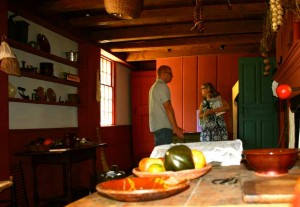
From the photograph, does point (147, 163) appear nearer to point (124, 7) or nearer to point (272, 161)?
point (272, 161)

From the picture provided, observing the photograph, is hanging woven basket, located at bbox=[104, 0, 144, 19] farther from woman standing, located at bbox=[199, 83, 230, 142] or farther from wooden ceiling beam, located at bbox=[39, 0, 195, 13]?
woman standing, located at bbox=[199, 83, 230, 142]

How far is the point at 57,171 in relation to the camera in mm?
5062

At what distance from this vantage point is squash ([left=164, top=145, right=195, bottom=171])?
1438 mm

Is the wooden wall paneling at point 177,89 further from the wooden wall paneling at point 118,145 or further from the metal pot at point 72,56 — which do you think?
the metal pot at point 72,56

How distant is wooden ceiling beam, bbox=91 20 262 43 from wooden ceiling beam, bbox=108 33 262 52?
52 centimetres

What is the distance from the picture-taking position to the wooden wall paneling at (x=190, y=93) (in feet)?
24.1

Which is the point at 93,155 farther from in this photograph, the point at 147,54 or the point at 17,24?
the point at 147,54

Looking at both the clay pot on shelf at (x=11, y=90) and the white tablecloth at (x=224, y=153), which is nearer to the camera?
the white tablecloth at (x=224, y=153)

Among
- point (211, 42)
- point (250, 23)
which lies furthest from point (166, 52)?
point (250, 23)

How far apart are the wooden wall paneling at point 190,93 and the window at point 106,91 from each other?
1540 mm

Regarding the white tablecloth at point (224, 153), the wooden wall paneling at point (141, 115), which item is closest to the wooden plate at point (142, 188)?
the white tablecloth at point (224, 153)

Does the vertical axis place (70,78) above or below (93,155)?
above

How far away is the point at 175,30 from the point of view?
5.77m

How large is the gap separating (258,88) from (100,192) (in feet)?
15.2
